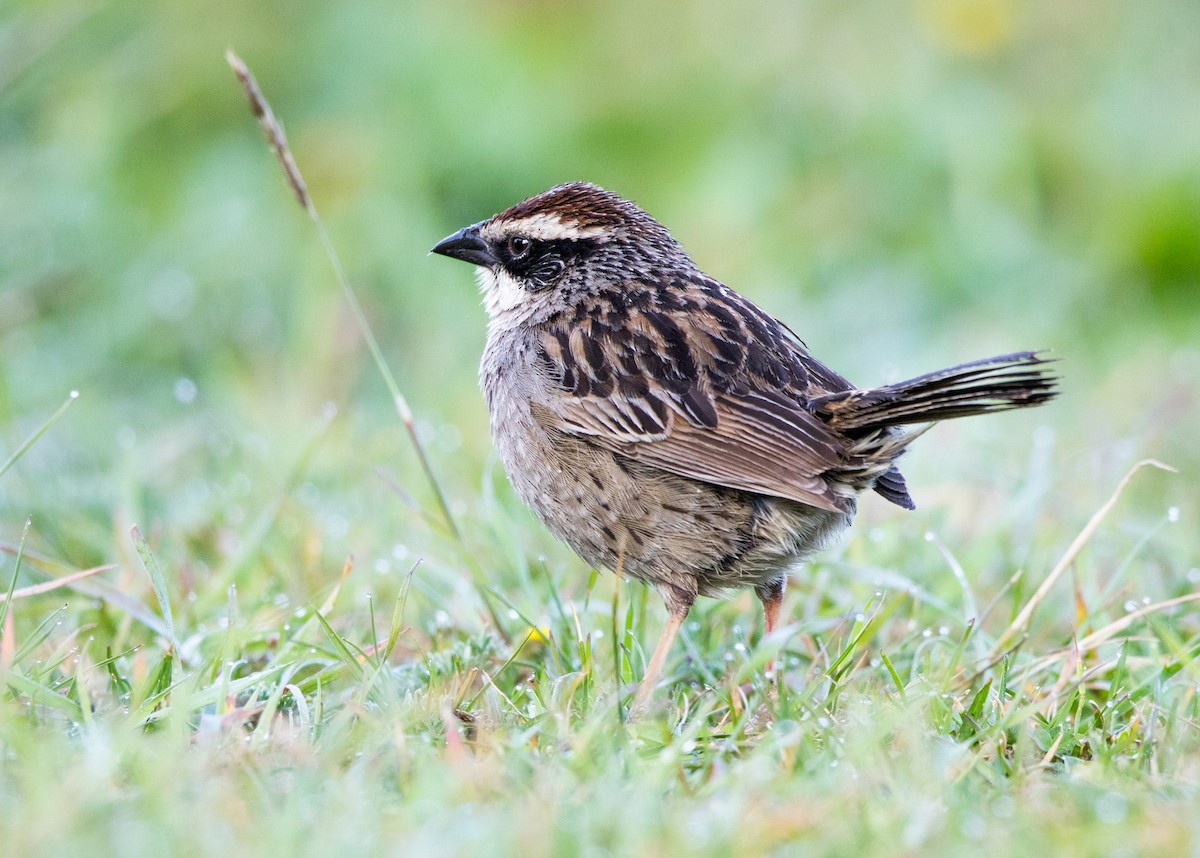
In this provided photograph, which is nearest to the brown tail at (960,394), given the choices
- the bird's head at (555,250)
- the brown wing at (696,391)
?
the brown wing at (696,391)

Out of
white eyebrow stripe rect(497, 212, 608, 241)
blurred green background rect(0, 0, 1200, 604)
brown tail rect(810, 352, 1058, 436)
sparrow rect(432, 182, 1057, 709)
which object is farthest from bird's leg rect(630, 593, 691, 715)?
white eyebrow stripe rect(497, 212, 608, 241)

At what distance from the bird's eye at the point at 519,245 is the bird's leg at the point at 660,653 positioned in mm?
1510

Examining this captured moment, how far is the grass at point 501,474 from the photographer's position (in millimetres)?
3344

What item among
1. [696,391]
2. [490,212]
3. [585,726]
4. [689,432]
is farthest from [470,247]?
[490,212]

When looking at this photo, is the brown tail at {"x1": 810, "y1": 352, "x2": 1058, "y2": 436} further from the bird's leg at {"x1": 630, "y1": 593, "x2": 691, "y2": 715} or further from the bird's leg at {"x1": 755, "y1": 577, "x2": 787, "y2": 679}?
the bird's leg at {"x1": 630, "y1": 593, "x2": 691, "y2": 715}

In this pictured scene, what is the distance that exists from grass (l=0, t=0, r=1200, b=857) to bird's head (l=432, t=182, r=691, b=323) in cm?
57

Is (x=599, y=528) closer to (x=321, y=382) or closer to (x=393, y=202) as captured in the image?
(x=321, y=382)

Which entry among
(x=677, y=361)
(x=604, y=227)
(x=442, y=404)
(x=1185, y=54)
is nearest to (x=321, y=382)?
(x=442, y=404)

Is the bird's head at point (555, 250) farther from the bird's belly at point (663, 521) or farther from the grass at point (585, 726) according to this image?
the grass at point (585, 726)

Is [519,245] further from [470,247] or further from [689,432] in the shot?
[689,432]

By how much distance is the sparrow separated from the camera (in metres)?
4.59

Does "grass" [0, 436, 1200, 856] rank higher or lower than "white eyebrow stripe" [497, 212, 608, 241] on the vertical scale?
lower

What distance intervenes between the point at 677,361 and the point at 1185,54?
26.6ft

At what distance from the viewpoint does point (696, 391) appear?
4891mm
